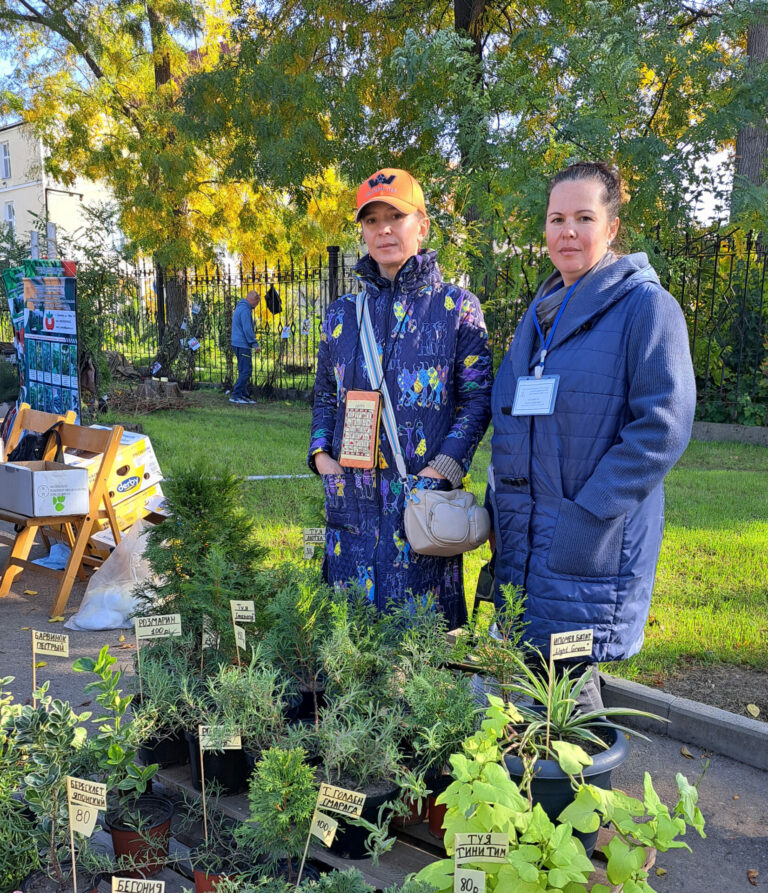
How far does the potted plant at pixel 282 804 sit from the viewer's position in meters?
1.78

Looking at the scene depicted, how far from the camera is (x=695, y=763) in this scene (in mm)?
3062

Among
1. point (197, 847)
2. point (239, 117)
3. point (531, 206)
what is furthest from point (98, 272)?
point (197, 847)

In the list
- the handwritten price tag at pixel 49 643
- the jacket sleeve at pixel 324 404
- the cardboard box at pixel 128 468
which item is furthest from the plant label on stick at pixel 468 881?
the cardboard box at pixel 128 468

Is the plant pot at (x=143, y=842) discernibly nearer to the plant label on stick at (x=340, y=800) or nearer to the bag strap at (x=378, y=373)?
the plant label on stick at (x=340, y=800)

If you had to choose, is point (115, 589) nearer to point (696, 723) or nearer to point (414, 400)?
point (414, 400)

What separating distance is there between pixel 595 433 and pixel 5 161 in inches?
1628

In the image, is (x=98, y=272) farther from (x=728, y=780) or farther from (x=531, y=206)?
(x=728, y=780)

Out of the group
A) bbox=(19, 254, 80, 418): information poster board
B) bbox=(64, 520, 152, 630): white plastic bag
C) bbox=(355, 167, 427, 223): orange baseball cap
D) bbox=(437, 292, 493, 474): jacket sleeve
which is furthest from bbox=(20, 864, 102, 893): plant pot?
bbox=(19, 254, 80, 418): information poster board

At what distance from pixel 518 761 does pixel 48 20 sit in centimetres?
1676

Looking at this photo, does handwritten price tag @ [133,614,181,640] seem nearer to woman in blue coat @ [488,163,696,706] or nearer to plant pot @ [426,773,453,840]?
plant pot @ [426,773,453,840]

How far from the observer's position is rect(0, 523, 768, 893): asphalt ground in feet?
7.91

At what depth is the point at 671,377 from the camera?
206 cm

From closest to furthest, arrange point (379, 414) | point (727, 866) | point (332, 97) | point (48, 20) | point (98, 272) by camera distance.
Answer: point (727, 866)
point (379, 414)
point (332, 97)
point (98, 272)
point (48, 20)

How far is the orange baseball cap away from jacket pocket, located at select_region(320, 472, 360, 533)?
87 cm
